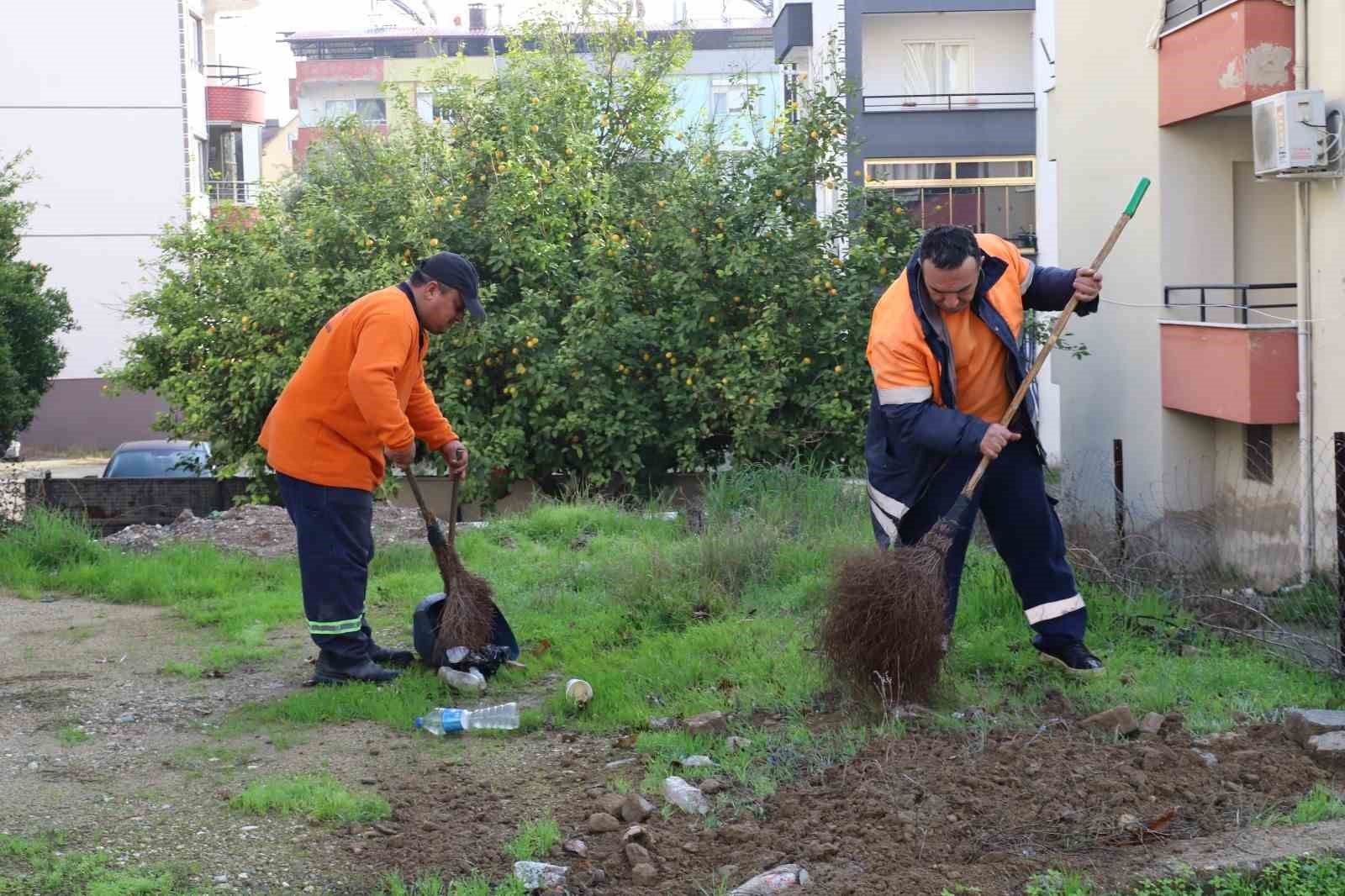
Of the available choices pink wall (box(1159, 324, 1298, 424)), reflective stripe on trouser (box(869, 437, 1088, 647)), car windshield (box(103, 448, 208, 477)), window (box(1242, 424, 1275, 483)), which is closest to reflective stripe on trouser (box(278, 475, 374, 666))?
reflective stripe on trouser (box(869, 437, 1088, 647))

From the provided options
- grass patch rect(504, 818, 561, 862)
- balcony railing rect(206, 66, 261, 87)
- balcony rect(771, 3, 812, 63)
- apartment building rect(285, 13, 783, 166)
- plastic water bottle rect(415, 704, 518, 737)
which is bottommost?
grass patch rect(504, 818, 561, 862)

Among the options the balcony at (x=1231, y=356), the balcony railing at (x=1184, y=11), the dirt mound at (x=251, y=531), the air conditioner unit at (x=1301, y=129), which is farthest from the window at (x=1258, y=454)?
the dirt mound at (x=251, y=531)

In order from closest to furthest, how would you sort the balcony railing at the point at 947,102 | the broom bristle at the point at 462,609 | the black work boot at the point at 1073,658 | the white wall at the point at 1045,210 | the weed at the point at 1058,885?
1. the weed at the point at 1058,885
2. the black work boot at the point at 1073,658
3. the broom bristle at the point at 462,609
4. the white wall at the point at 1045,210
5. the balcony railing at the point at 947,102

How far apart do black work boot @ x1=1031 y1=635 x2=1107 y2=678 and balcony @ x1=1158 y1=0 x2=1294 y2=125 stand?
6280mm

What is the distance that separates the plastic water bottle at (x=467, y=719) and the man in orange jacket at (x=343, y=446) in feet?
2.47

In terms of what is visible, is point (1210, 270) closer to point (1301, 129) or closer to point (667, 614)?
point (1301, 129)

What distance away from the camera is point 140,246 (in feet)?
108

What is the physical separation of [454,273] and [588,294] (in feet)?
22.0

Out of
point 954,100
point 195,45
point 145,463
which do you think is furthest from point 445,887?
point 195,45

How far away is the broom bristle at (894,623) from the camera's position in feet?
17.1

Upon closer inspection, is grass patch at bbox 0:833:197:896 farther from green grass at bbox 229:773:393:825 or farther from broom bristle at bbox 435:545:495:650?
broom bristle at bbox 435:545:495:650

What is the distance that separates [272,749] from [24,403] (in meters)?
14.6

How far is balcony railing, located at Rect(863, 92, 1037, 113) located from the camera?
26938mm

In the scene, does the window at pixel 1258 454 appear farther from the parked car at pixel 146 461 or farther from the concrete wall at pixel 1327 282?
the parked car at pixel 146 461
